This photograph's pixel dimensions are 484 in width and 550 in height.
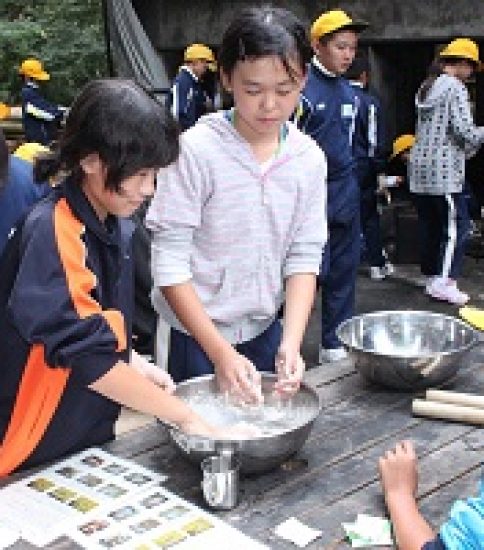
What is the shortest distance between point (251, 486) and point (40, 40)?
13930 mm

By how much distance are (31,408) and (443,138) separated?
4723 millimetres

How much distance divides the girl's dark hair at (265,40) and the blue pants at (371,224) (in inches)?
181

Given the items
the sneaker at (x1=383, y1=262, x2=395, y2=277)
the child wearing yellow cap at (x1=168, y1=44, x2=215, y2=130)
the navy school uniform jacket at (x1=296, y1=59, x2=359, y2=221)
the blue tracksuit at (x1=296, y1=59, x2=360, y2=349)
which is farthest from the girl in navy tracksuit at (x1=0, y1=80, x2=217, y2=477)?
the child wearing yellow cap at (x1=168, y1=44, x2=215, y2=130)

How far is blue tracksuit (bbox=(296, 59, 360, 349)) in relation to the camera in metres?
4.93

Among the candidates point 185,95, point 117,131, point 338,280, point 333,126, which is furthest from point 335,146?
point 185,95

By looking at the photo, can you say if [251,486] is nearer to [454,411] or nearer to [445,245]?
[454,411]

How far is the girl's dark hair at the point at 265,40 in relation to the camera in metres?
2.04

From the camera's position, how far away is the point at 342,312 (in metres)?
4.99

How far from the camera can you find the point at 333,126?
4.99 m

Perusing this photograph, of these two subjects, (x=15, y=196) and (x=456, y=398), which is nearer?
(x=456, y=398)

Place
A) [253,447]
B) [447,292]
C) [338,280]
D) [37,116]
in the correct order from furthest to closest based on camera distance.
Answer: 1. [37,116]
2. [447,292]
3. [338,280]
4. [253,447]

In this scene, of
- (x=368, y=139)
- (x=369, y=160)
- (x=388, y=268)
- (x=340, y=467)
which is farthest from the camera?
(x=388, y=268)

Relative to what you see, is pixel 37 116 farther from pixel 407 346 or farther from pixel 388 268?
pixel 407 346

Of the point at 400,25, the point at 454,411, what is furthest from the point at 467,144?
the point at 454,411
